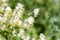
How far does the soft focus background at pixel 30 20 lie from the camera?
2.30 m

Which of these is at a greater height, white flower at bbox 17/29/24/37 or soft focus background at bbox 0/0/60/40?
soft focus background at bbox 0/0/60/40

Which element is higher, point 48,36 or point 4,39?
point 48,36

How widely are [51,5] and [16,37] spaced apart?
1.51 metres

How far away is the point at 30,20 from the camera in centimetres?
236

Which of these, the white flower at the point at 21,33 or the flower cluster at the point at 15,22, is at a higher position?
the flower cluster at the point at 15,22

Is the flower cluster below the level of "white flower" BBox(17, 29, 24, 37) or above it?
above

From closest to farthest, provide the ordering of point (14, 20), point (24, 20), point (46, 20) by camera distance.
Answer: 1. point (14, 20)
2. point (24, 20)
3. point (46, 20)

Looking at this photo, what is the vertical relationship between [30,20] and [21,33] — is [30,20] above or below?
above

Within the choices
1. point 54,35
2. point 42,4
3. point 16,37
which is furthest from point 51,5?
point 16,37

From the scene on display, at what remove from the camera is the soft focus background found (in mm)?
2301

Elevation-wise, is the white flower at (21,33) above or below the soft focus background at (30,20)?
below

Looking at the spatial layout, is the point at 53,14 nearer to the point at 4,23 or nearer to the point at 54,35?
the point at 54,35

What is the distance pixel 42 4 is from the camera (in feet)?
12.1

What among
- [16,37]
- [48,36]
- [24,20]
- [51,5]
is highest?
[51,5]
